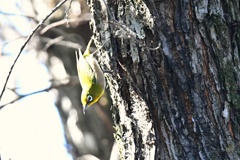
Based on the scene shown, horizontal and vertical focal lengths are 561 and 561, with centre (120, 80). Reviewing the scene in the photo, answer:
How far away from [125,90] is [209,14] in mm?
469

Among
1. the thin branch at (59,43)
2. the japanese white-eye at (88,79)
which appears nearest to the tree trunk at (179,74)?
the japanese white-eye at (88,79)

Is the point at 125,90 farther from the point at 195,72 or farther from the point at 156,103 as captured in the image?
the point at 195,72

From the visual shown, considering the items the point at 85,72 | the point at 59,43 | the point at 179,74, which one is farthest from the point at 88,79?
the point at 179,74

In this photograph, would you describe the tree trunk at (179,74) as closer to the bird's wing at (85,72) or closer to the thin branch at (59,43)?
the bird's wing at (85,72)

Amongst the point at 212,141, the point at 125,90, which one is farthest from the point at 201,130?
the point at 125,90

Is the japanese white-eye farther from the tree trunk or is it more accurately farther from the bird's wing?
the tree trunk

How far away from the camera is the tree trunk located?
2250mm

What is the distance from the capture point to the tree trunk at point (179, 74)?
7.38ft

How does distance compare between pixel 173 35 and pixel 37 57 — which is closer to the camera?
pixel 173 35

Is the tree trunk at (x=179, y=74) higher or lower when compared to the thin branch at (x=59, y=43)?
lower

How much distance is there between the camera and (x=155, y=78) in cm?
227

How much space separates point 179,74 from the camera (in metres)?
2.27

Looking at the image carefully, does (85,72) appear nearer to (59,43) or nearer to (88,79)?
(88,79)

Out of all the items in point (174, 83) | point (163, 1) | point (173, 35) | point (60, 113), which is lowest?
point (60, 113)
